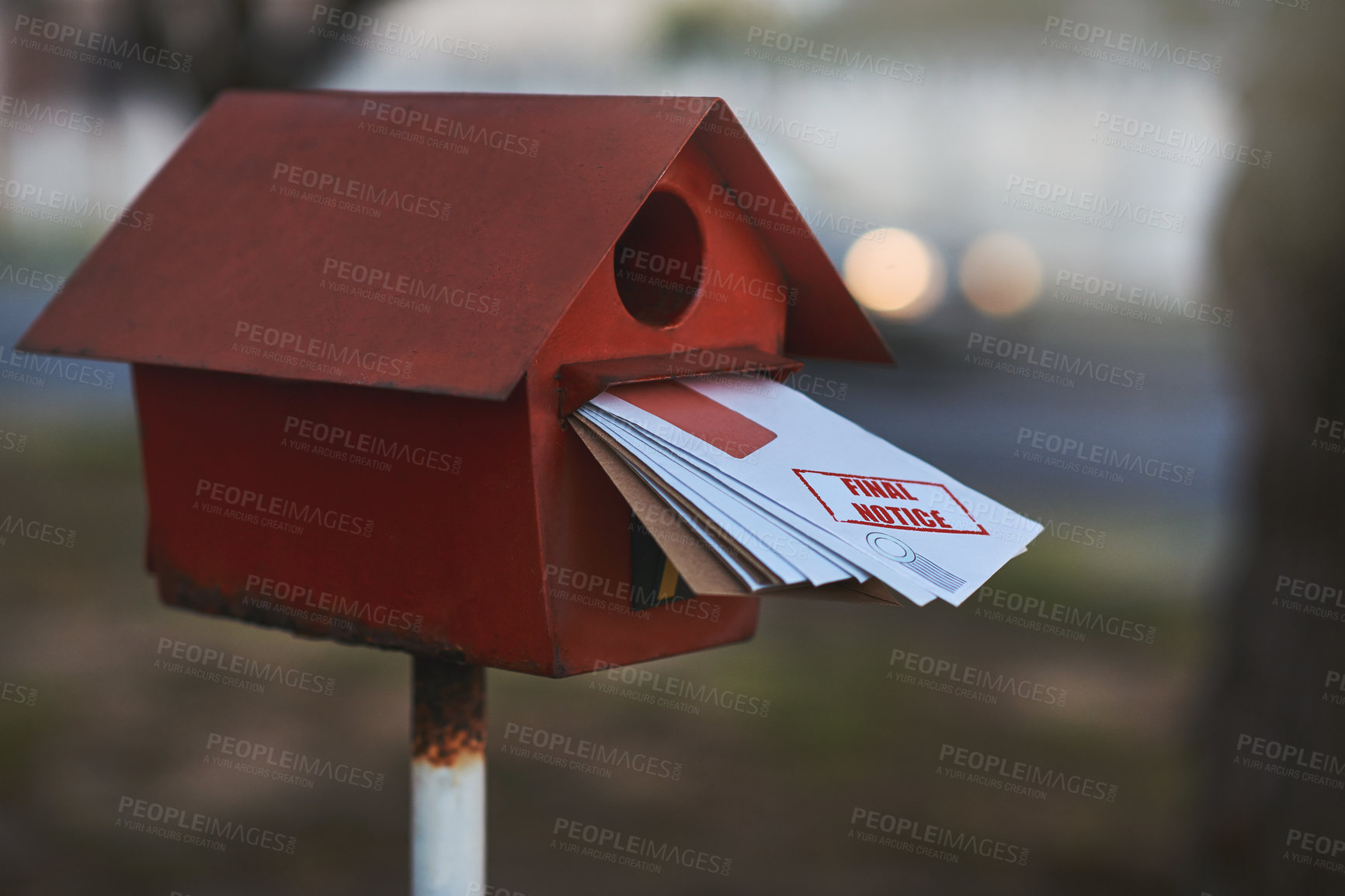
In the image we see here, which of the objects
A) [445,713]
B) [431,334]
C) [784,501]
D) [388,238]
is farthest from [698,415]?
[445,713]

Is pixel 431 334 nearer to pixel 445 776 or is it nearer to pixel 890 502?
pixel 890 502

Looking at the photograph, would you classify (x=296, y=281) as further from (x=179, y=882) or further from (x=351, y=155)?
(x=179, y=882)

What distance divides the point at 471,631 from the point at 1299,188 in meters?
2.83

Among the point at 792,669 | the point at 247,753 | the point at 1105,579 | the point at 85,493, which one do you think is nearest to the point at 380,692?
the point at 247,753

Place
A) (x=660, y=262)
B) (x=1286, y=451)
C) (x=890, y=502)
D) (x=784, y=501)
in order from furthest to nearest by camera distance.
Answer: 1. (x=1286, y=451)
2. (x=660, y=262)
3. (x=890, y=502)
4. (x=784, y=501)

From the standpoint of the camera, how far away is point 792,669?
573cm

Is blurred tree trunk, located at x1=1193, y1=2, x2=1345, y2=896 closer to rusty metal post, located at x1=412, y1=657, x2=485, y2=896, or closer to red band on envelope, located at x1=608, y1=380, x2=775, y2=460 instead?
red band on envelope, located at x1=608, y1=380, x2=775, y2=460

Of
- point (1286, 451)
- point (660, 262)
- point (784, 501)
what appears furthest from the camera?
point (1286, 451)

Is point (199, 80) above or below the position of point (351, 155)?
above

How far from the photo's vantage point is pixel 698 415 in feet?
5.60

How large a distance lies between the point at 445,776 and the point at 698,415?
31.6 inches

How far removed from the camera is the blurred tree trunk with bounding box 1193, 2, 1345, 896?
3357mm

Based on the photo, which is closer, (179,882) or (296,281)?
(296,281)

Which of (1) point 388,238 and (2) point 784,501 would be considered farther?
(1) point 388,238
